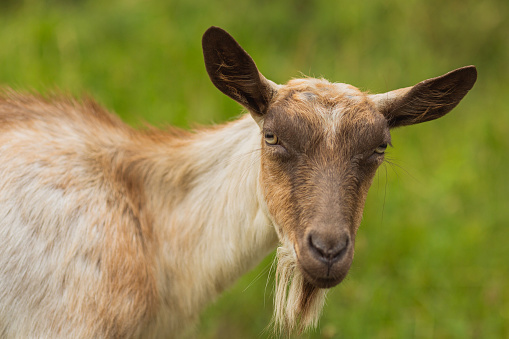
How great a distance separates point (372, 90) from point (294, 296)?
4.61 m

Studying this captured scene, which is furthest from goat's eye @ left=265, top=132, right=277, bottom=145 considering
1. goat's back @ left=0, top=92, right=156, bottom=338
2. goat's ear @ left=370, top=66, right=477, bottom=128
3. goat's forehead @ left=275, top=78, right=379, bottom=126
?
goat's back @ left=0, top=92, right=156, bottom=338

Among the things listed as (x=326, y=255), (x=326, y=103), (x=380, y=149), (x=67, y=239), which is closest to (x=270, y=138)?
(x=326, y=103)

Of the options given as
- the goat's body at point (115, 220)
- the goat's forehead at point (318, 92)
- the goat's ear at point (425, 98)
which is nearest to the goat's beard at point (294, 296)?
the goat's body at point (115, 220)

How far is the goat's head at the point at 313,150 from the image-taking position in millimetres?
3203

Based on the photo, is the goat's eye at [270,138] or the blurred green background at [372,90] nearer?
the goat's eye at [270,138]

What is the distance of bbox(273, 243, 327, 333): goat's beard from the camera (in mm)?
3502

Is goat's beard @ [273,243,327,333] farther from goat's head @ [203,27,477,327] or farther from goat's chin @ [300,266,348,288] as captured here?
goat's chin @ [300,266,348,288]

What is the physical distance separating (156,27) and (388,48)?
331cm

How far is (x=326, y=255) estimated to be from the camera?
3.14 metres

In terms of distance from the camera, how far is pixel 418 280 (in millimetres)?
5918

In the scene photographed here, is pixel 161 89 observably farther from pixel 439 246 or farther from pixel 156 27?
pixel 439 246

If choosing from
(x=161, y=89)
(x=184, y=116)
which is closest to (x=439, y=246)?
(x=184, y=116)

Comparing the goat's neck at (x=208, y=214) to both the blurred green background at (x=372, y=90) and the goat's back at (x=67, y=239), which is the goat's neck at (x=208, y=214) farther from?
the blurred green background at (x=372, y=90)

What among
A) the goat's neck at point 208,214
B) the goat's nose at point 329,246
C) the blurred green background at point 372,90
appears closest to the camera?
the goat's nose at point 329,246
